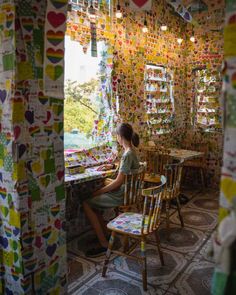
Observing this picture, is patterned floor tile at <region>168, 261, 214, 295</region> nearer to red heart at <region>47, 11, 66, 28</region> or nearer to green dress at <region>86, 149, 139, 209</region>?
green dress at <region>86, 149, 139, 209</region>

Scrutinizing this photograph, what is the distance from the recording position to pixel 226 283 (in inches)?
39.4

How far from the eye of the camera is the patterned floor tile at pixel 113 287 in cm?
238

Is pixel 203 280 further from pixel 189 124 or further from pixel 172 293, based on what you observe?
pixel 189 124

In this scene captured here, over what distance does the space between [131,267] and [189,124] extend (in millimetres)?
3447

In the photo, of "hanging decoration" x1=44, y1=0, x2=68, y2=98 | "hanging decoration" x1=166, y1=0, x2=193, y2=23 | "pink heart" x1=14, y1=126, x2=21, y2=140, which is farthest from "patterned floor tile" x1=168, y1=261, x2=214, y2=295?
"hanging decoration" x1=166, y1=0, x2=193, y2=23

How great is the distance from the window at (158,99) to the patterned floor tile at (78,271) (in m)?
2.42

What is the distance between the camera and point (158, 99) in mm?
4879

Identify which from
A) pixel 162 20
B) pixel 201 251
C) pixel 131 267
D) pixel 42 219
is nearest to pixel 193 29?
pixel 162 20

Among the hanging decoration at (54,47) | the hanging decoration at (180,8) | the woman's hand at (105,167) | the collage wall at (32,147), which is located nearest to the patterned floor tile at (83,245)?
the woman's hand at (105,167)

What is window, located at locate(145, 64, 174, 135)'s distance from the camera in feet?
15.2

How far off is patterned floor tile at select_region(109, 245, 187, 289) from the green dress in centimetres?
53

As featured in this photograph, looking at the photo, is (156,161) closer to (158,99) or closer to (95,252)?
(158,99)

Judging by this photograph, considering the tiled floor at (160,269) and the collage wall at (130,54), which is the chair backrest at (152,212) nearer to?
the tiled floor at (160,269)

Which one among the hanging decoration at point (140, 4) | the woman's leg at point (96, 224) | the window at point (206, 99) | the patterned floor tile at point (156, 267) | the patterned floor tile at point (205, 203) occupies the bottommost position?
the patterned floor tile at point (156, 267)
